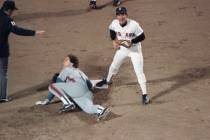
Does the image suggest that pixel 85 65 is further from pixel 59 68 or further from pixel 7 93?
pixel 7 93

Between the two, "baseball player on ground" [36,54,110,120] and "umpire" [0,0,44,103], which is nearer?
"baseball player on ground" [36,54,110,120]

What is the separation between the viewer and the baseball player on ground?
9773 millimetres

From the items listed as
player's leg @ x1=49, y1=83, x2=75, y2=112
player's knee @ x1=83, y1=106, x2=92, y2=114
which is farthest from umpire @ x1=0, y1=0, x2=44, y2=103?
player's knee @ x1=83, y1=106, x2=92, y2=114

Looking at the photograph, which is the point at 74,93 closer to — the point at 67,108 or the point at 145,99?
the point at 67,108

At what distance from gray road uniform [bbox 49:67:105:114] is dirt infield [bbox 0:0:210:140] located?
0.26 m

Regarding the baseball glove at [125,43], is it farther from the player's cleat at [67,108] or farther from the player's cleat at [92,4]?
the player's cleat at [92,4]

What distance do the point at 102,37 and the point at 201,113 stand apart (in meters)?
6.33

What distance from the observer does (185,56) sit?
13.6 meters

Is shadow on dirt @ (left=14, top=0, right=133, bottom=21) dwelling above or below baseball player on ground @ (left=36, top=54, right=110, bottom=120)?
above

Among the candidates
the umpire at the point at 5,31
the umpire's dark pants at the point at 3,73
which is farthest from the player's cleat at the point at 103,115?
the umpire's dark pants at the point at 3,73

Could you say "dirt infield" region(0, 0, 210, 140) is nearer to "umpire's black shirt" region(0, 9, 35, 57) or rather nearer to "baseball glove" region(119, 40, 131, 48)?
"baseball glove" region(119, 40, 131, 48)

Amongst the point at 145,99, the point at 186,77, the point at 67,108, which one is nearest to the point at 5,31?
the point at 67,108

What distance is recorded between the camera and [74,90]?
9.96m

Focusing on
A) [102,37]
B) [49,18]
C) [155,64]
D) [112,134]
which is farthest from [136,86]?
[49,18]
